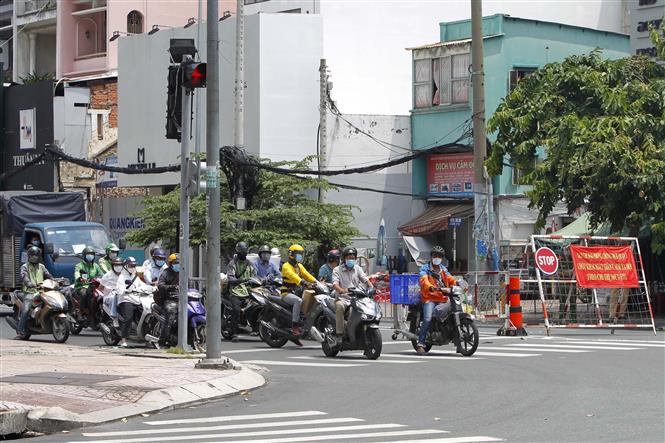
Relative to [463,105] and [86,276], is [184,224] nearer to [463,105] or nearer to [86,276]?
[86,276]

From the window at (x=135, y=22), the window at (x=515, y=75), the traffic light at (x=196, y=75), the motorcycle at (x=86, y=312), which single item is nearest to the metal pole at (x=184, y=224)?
the traffic light at (x=196, y=75)

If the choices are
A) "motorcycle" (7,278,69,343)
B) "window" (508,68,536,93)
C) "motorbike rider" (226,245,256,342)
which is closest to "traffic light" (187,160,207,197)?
"motorbike rider" (226,245,256,342)

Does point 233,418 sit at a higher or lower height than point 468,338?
lower

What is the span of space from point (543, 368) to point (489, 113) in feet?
83.9

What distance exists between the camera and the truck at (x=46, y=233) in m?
33.0

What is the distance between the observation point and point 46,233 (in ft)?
109

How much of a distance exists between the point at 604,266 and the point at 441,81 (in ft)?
61.2

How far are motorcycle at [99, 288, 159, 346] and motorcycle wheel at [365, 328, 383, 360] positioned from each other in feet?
14.2

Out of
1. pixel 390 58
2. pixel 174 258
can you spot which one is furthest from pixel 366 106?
pixel 174 258

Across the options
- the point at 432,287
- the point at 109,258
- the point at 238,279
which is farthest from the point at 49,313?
the point at 432,287

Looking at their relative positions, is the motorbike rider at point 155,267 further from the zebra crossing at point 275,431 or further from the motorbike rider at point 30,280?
the zebra crossing at point 275,431

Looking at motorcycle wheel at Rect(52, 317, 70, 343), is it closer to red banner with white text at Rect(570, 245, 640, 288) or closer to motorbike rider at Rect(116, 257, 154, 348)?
motorbike rider at Rect(116, 257, 154, 348)

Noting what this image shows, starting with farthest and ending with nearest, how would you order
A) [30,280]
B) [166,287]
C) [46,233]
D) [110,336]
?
[46,233]
[30,280]
[110,336]
[166,287]

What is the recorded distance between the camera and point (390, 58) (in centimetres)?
4891
